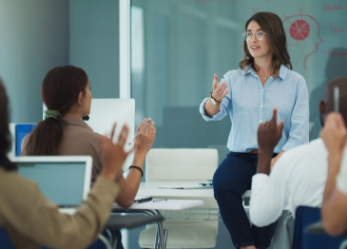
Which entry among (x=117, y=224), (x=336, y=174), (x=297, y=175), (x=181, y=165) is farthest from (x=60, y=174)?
(x=181, y=165)

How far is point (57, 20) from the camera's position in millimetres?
4582

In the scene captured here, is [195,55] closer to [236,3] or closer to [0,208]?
[236,3]

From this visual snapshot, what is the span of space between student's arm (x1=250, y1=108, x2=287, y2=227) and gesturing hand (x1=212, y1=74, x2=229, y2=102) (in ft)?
3.25

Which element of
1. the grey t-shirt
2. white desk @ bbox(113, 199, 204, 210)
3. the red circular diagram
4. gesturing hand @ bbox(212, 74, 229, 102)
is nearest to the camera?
the grey t-shirt

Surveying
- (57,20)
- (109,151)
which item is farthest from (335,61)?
(109,151)

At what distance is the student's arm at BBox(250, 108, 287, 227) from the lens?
154 cm

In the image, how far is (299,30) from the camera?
407 centimetres

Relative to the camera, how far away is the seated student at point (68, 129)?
6.42 feet

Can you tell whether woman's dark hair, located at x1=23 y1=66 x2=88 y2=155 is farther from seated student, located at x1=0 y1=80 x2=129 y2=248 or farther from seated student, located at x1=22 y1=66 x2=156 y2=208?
seated student, located at x1=0 y1=80 x2=129 y2=248

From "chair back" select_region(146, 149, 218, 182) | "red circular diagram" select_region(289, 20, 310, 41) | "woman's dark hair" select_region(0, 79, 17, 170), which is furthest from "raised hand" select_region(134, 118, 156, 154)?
"red circular diagram" select_region(289, 20, 310, 41)

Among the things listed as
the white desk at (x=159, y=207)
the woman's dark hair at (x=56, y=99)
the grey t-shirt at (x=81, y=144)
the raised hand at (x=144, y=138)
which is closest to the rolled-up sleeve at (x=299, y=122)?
the white desk at (x=159, y=207)

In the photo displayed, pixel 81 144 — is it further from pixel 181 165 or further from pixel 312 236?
pixel 181 165

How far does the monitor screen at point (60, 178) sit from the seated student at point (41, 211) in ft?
0.98

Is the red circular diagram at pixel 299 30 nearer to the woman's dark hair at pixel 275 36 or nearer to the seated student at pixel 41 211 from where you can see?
the woman's dark hair at pixel 275 36
